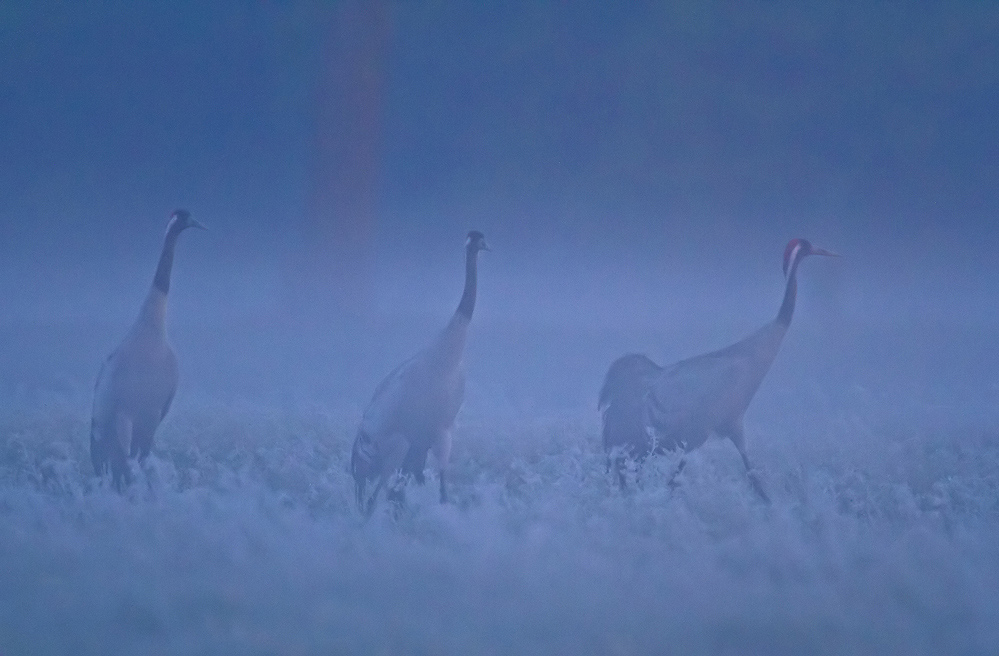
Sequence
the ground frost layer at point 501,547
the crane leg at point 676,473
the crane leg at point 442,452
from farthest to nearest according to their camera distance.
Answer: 1. the crane leg at point 442,452
2. the crane leg at point 676,473
3. the ground frost layer at point 501,547

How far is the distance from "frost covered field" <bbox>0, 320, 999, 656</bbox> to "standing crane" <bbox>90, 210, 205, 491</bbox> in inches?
5.8

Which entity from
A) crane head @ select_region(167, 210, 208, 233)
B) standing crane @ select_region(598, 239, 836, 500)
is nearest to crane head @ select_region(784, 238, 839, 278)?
standing crane @ select_region(598, 239, 836, 500)

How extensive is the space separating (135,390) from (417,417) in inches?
45.8

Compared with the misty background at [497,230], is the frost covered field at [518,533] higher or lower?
lower

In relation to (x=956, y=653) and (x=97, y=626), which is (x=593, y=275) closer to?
(x=956, y=653)

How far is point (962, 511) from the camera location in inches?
139

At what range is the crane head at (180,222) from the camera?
Answer: 12.4ft

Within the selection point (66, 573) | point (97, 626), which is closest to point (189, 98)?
point (66, 573)

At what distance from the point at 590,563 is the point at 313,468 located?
139cm

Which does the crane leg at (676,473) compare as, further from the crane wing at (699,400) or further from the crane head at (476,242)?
the crane head at (476,242)

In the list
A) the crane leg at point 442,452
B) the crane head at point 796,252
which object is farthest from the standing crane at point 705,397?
the crane leg at point 442,452

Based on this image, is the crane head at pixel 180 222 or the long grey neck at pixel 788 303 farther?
the crane head at pixel 180 222

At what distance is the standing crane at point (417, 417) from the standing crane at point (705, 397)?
73cm

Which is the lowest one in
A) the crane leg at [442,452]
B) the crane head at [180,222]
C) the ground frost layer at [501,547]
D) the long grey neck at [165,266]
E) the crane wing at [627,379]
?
the ground frost layer at [501,547]
